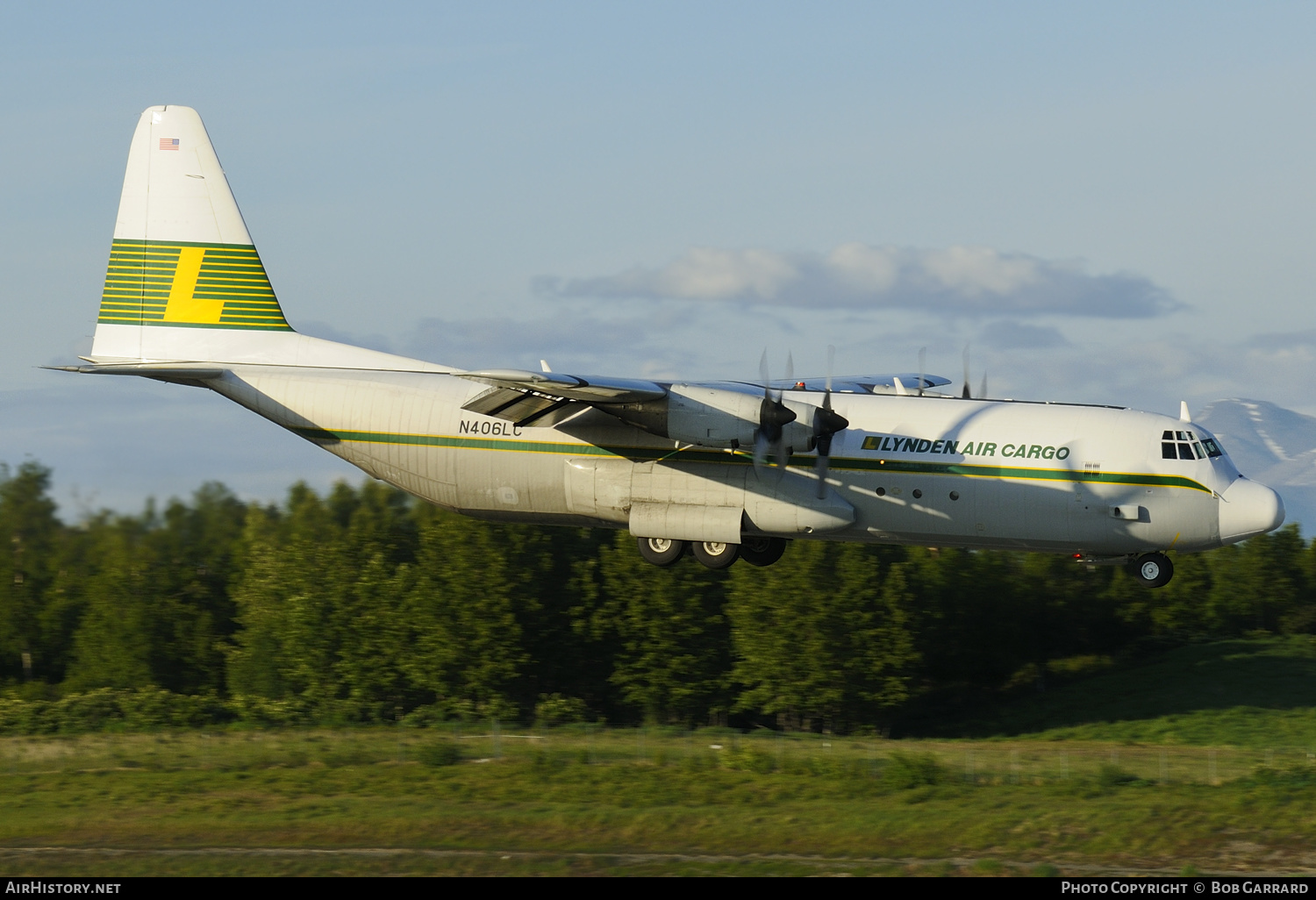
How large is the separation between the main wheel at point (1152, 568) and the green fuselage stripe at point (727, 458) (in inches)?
73.3

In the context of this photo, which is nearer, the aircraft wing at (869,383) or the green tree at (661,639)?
the aircraft wing at (869,383)

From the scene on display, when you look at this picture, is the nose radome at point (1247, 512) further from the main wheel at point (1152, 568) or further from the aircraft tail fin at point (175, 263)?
the aircraft tail fin at point (175, 263)

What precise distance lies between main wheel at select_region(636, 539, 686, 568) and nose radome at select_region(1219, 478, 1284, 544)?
10632mm

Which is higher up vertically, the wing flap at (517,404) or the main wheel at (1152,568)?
the wing flap at (517,404)

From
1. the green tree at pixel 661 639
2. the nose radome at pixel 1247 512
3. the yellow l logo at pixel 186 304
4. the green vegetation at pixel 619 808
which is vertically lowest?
the green vegetation at pixel 619 808

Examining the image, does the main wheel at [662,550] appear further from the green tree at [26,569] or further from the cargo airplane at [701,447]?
the green tree at [26,569]

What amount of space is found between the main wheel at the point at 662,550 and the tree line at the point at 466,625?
31.2 metres

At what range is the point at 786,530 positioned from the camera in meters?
27.0

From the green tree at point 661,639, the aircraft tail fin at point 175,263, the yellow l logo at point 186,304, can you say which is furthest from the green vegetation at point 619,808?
the green tree at point 661,639

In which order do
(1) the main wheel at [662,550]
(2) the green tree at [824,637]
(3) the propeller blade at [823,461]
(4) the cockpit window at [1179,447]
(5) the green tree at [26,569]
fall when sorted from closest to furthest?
(4) the cockpit window at [1179,447], (3) the propeller blade at [823,461], (1) the main wheel at [662,550], (5) the green tree at [26,569], (2) the green tree at [824,637]

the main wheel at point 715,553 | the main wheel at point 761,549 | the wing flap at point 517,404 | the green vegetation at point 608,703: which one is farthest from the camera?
the main wheel at point 761,549

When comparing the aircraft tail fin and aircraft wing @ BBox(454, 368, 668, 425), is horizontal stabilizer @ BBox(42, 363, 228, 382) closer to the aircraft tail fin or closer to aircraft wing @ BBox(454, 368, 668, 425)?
the aircraft tail fin

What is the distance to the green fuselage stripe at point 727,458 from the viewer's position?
1026 inches

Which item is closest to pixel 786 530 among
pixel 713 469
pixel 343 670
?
pixel 713 469
